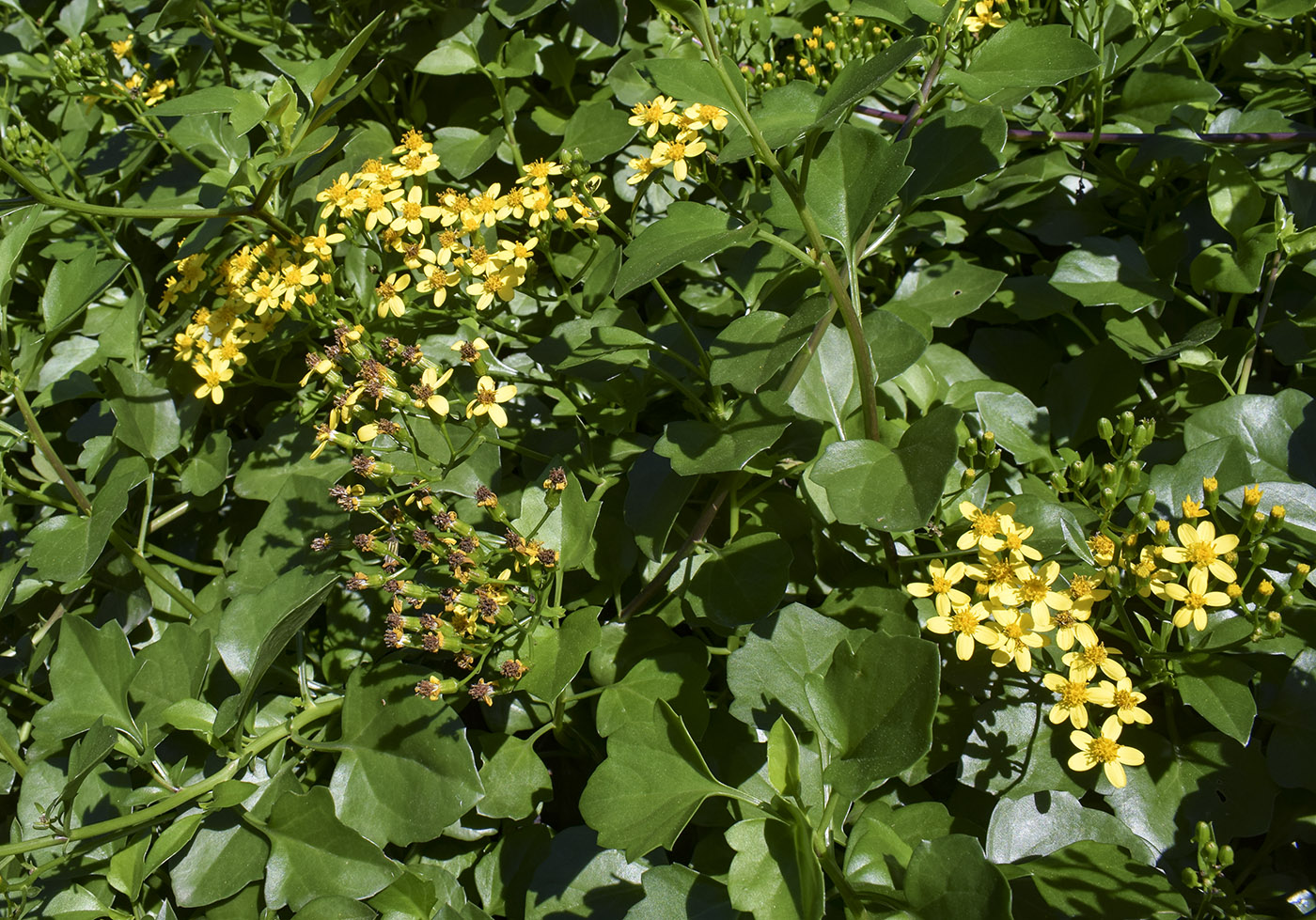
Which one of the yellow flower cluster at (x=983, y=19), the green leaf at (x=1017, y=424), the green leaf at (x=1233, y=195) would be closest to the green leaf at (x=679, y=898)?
the green leaf at (x=1017, y=424)

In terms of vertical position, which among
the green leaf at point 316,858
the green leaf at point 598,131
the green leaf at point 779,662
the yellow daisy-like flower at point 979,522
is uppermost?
the green leaf at point 598,131

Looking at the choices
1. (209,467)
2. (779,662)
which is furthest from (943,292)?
(209,467)

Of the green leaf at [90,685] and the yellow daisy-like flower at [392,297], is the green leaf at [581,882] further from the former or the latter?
the yellow daisy-like flower at [392,297]

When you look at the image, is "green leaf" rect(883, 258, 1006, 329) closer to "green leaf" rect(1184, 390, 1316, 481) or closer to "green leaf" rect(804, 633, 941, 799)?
"green leaf" rect(1184, 390, 1316, 481)

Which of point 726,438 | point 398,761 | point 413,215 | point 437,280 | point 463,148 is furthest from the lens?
point 463,148

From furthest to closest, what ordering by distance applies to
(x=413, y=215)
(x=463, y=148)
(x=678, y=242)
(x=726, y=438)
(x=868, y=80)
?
Result: (x=463, y=148) < (x=413, y=215) < (x=726, y=438) < (x=678, y=242) < (x=868, y=80)

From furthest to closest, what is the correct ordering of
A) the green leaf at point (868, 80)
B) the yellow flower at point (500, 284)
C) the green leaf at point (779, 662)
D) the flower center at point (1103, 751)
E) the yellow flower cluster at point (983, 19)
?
the yellow flower cluster at point (983, 19) < the yellow flower at point (500, 284) < the green leaf at point (779, 662) < the flower center at point (1103, 751) < the green leaf at point (868, 80)

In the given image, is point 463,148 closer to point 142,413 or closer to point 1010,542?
point 142,413

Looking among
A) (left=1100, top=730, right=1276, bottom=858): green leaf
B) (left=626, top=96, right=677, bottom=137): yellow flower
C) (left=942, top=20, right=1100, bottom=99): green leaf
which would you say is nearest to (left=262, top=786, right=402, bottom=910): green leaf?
(left=1100, top=730, right=1276, bottom=858): green leaf

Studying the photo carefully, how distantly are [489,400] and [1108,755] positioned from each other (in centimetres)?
110

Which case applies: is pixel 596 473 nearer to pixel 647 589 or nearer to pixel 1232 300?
pixel 647 589

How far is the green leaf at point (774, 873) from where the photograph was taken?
1.15 m

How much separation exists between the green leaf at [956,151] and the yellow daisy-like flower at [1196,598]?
0.65m

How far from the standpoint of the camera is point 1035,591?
135 centimetres
